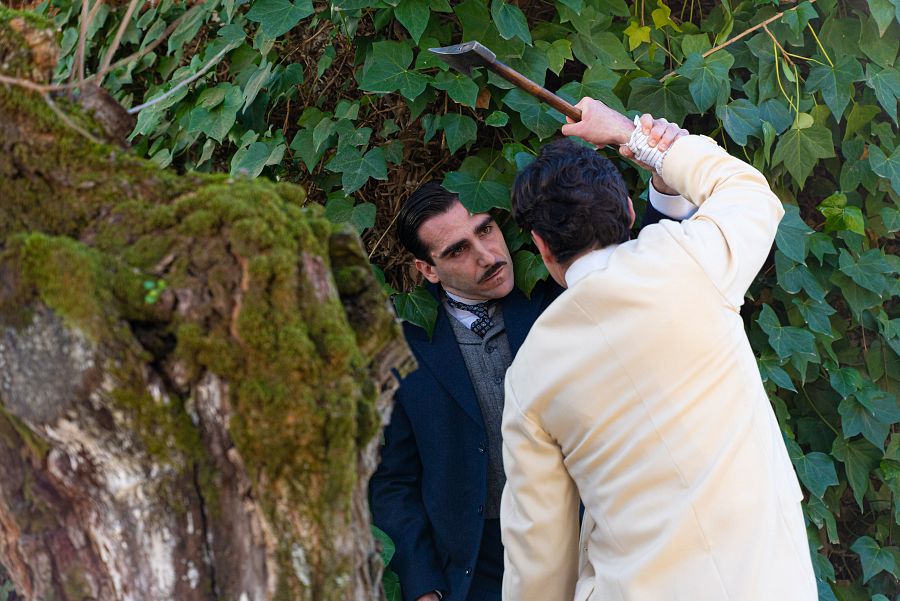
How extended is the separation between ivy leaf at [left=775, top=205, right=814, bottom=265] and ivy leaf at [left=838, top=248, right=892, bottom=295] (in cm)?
18

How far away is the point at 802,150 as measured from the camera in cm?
235

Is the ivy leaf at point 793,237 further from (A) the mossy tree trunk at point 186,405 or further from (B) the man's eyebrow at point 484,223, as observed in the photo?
(A) the mossy tree trunk at point 186,405

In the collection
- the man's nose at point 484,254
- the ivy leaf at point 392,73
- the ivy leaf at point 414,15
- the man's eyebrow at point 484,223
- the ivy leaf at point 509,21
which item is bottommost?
the man's nose at point 484,254

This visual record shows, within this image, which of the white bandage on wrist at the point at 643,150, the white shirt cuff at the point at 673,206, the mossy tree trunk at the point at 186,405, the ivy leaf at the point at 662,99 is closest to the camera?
the mossy tree trunk at the point at 186,405

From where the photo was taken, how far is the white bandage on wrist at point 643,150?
198cm

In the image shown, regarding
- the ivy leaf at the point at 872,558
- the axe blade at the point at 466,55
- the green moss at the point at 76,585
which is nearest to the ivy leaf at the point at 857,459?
the ivy leaf at the point at 872,558

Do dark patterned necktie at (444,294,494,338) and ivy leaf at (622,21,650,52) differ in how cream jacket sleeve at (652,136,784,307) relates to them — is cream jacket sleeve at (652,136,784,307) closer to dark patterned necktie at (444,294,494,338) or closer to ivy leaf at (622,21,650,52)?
ivy leaf at (622,21,650,52)

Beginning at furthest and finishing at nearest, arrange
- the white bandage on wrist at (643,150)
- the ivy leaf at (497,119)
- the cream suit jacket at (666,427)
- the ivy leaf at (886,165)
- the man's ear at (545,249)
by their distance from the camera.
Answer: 1. the ivy leaf at (886,165)
2. the ivy leaf at (497,119)
3. the white bandage on wrist at (643,150)
4. the man's ear at (545,249)
5. the cream suit jacket at (666,427)

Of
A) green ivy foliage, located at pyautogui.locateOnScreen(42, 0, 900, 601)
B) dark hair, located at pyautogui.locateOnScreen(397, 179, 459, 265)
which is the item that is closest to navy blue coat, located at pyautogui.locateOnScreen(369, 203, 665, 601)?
green ivy foliage, located at pyautogui.locateOnScreen(42, 0, 900, 601)

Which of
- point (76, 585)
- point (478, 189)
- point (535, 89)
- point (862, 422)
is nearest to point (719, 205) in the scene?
point (535, 89)

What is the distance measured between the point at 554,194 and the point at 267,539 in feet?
3.32

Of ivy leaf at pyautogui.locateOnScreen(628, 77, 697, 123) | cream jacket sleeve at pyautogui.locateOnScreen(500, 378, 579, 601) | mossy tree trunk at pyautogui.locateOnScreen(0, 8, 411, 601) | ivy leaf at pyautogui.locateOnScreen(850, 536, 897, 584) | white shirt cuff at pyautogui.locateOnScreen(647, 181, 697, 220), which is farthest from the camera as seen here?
ivy leaf at pyautogui.locateOnScreen(850, 536, 897, 584)

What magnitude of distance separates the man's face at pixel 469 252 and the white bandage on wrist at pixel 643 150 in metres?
0.45

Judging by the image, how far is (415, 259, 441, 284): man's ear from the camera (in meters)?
2.41
